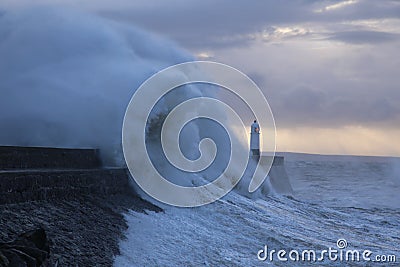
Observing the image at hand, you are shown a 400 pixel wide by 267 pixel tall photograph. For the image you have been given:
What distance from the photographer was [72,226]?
7.21 meters

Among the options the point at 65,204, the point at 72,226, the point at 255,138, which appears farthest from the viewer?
the point at 255,138

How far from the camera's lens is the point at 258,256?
8.30 metres

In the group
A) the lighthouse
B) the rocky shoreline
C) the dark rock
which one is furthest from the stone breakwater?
the lighthouse

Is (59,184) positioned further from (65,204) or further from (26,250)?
(26,250)

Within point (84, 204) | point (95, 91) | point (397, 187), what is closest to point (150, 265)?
point (84, 204)

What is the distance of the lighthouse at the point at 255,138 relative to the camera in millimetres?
21984

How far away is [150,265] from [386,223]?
23.7ft

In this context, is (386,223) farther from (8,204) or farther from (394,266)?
(8,204)

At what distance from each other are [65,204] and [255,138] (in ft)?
48.9

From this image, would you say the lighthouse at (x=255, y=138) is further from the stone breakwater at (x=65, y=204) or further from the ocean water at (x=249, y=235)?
the stone breakwater at (x=65, y=204)

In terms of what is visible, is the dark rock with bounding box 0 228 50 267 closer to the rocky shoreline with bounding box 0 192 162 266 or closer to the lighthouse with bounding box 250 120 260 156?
the rocky shoreline with bounding box 0 192 162 266

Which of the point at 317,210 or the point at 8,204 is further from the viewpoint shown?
the point at 317,210

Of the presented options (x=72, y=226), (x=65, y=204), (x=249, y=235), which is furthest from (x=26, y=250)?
(x=249, y=235)

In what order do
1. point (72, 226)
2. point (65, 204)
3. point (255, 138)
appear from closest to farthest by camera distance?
point (72, 226) < point (65, 204) < point (255, 138)
